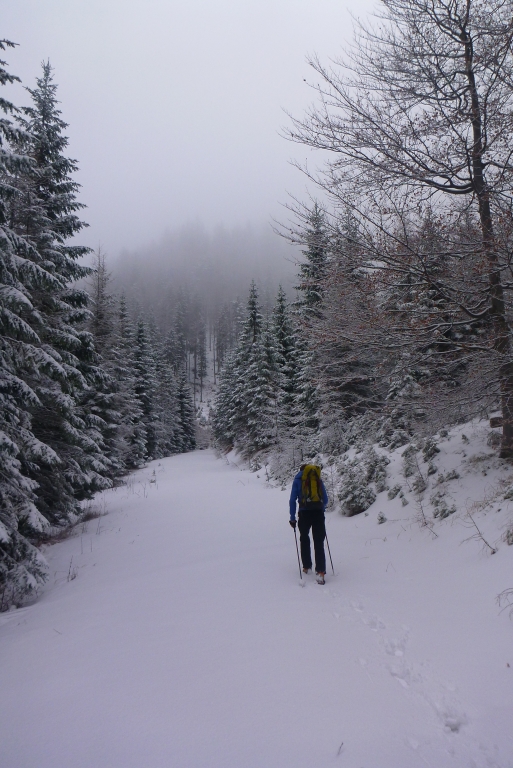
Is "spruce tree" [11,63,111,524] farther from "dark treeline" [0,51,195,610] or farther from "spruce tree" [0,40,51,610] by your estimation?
"spruce tree" [0,40,51,610]

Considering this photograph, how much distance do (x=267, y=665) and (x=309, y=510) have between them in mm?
2885

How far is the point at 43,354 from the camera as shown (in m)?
7.66

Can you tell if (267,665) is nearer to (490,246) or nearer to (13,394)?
(490,246)

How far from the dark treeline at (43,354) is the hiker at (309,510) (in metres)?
4.34

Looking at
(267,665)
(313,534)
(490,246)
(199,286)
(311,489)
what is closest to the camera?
(267,665)

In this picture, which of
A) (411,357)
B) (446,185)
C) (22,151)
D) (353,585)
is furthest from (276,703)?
(22,151)

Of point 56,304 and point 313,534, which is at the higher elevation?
point 56,304

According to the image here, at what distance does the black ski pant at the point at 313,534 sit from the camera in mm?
5914

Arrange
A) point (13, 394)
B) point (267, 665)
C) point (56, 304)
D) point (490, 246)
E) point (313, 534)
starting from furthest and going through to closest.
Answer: point (56, 304), point (13, 394), point (313, 534), point (490, 246), point (267, 665)

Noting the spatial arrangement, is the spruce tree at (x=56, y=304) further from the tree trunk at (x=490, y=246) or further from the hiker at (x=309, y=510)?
the tree trunk at (x=490, y=246)

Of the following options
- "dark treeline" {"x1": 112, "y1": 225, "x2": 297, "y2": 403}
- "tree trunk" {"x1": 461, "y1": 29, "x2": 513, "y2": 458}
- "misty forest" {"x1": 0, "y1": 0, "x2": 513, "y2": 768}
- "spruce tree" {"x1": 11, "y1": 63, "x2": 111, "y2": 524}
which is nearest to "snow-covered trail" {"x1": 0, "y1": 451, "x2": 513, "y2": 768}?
"misty forest" {"x1": 0, "y1": 0, "x2": 513, "y2": 768}

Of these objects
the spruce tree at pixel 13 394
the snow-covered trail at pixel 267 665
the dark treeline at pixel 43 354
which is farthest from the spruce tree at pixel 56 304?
the snow-covered trail at pixel 267 665

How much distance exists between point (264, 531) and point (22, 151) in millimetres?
11697

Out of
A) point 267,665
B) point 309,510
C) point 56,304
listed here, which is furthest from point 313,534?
point 56,304
